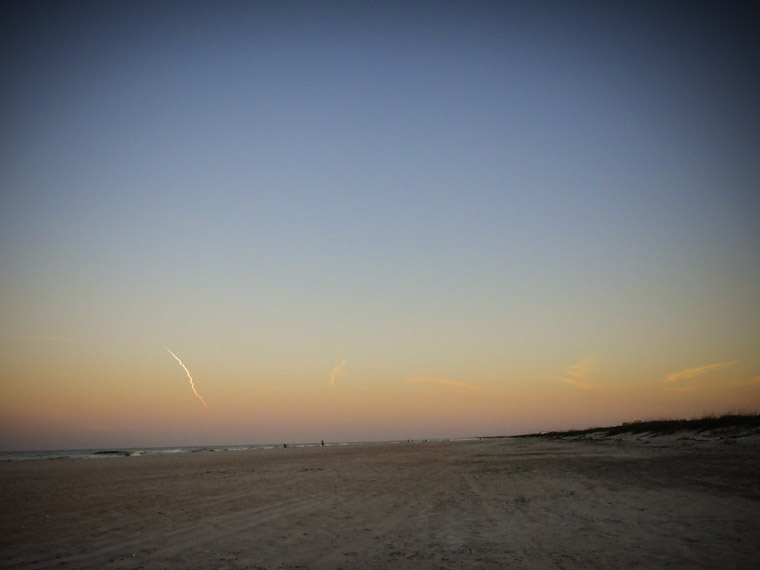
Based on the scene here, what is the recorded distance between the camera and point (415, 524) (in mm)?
8320

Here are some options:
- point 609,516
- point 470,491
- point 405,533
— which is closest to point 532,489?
point 470,491

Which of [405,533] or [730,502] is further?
[730,502]

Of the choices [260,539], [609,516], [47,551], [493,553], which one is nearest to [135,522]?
[47,551]

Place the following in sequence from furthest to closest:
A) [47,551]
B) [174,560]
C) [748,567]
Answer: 1. [47,551]
2. [174,560]
3. [748,567]

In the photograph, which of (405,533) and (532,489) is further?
(532,489)

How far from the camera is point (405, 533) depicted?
7668 millimetres

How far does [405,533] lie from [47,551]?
5.92 m

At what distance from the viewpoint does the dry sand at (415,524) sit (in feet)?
20.4

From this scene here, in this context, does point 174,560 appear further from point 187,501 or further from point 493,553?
point 187,501

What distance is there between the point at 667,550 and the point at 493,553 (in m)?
2.35

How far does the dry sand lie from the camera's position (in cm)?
621

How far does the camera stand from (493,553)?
247 inches

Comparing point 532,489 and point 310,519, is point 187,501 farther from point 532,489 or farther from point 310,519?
point 532,489

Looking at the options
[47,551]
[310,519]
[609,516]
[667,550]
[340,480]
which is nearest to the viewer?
[667,550]
